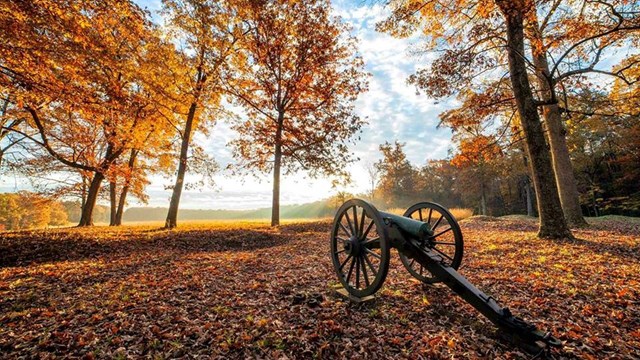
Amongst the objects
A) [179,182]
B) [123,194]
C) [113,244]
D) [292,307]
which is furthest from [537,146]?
[123,194]

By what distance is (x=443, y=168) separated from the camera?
158ft

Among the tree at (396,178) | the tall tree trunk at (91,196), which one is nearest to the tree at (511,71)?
the tall tree trunk at (91,196)

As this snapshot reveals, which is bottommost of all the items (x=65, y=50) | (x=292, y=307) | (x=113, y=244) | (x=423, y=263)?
(x=292, y=307)

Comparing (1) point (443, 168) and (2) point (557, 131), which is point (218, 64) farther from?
(1) point (443, 168)

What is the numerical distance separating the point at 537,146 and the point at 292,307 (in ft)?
28.9

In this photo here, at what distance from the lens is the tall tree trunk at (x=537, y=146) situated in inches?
348

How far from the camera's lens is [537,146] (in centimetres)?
896

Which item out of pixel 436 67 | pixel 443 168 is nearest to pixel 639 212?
pixel 443 168

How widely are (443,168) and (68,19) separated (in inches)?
1920

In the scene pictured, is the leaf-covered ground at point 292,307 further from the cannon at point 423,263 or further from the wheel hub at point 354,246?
the wheel hub at point 354,246

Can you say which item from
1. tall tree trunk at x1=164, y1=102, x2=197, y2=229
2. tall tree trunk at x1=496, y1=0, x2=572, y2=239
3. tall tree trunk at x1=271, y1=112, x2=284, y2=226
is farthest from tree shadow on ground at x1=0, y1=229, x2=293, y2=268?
tall tree trunk at x1=496, y1=0, x2=572, y2=239

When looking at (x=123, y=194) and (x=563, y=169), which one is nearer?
(x=563, y=169)

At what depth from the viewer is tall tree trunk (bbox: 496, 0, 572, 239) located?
8.84 metres

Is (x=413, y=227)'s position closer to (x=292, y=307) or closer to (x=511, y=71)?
(x=292, y=307)
